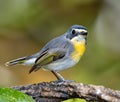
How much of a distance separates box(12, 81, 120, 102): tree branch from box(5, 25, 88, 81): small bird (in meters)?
0.85

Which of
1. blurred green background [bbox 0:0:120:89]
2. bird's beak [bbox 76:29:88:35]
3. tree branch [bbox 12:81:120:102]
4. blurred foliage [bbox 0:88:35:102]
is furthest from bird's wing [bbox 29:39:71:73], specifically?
blurred green background [bbox 0:0:120:89]

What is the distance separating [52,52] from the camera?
6133mm

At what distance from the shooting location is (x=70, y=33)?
6.20 meters

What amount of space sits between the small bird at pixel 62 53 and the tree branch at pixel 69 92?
851 millimetres

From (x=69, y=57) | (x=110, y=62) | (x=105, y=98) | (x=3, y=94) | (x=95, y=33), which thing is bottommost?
(x=3, y=94)

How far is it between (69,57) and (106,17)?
206 inches

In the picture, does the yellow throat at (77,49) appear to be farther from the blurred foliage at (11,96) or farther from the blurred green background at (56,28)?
the blurred green background at (56,28)

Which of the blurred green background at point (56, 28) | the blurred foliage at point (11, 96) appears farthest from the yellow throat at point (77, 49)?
the blurred green background at point (56, 28)

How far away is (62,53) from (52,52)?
0.15 metres

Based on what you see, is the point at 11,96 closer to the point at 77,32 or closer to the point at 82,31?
the point at 82,31

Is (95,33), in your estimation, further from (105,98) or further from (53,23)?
(105,98)

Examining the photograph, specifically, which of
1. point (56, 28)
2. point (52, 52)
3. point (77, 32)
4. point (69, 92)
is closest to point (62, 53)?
point (52, 52)

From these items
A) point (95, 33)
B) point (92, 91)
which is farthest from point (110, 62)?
point (92, 91)

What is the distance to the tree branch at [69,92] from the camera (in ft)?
15.5
